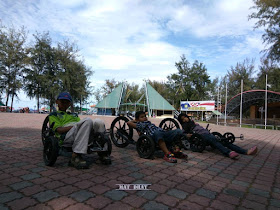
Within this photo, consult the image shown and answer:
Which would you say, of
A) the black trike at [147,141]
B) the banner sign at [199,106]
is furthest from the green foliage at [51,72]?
the black trike at [147,141]

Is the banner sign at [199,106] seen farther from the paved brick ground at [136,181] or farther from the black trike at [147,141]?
the paved brick ground at [136,181]

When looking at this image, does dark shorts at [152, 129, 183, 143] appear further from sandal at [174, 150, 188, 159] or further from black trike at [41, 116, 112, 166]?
black trike at [41, 116, 112, 166]

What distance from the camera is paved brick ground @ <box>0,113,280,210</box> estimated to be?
6.91ft

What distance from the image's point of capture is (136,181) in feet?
9.01

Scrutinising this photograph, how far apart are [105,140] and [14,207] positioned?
1.60m

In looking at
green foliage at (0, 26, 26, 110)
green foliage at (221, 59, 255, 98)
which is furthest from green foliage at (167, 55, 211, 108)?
green foliage at (0, 26, 26, 110)

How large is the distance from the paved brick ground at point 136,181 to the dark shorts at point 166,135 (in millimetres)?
450

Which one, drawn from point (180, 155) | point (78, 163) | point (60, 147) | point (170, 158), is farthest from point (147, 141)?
point (60, 147)

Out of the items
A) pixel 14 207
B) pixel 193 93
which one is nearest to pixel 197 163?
pixel 14 207

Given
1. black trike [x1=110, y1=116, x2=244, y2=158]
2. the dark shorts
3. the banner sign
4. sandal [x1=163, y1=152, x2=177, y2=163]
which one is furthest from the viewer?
the banner sign

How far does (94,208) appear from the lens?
6.42ft

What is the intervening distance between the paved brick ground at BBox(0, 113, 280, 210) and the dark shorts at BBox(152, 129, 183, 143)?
0.45m

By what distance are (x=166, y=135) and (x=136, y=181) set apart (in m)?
1.43

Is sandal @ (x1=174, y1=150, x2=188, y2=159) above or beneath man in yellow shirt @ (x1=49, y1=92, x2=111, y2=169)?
beneath
